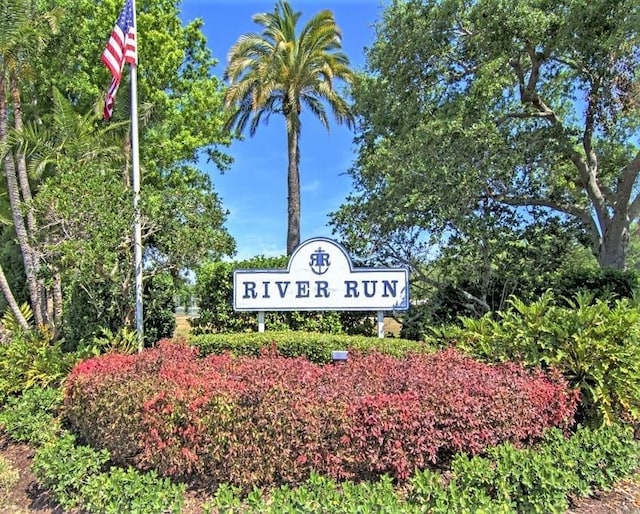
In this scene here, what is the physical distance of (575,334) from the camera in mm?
4191

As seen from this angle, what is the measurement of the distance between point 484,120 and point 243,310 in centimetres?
534

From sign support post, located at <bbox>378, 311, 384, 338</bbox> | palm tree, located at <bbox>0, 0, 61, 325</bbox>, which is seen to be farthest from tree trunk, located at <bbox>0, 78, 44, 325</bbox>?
sign support post, located at <bbox>378, 311, 384, 338</bbox>

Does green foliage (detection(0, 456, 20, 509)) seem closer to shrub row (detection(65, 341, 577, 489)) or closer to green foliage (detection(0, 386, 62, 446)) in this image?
green foliage (detection(0, 386, 62, 446))

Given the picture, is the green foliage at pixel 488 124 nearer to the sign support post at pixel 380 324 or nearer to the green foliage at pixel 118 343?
the sign support post at pixel 380 324

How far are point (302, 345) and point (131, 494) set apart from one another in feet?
10.5

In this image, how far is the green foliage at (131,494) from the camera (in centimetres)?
314

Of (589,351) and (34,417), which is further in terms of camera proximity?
(34,417)

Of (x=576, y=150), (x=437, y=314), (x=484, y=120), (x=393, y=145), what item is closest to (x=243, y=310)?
(x=437, y=314)

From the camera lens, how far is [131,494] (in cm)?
324

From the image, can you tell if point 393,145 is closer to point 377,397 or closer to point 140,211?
point 140,211

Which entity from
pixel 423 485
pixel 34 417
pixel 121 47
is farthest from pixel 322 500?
pixel 121 47

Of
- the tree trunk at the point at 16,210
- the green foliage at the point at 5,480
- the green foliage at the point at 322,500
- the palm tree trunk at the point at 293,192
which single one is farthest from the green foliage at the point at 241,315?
the palm tree trunk at the point at 293,192

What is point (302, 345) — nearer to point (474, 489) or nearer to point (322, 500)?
point (322, 500)

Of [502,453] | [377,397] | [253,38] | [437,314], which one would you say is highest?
[253,38]
